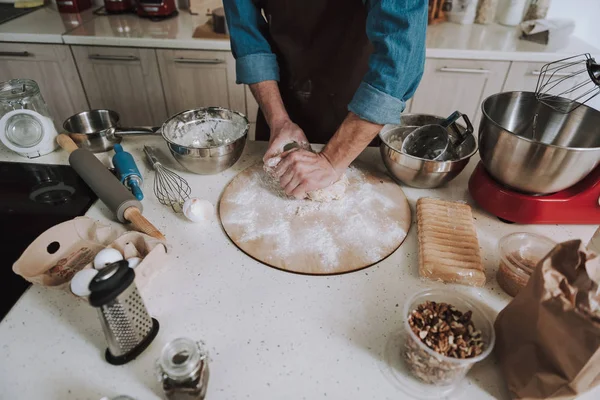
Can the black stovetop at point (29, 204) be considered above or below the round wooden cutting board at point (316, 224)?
below

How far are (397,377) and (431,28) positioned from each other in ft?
6.73

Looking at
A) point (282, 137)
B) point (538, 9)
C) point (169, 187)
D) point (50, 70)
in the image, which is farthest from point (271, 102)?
point (538, 9)

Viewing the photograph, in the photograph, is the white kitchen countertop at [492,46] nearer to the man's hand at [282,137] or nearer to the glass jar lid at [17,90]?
the man's hand at [282,137]

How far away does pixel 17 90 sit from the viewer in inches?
43.1

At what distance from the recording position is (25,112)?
105 cm

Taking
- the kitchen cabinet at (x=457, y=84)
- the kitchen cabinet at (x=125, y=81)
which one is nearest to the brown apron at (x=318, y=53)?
the kitchen cabinet at (x=457, y=84)

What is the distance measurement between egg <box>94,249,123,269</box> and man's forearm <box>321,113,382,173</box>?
53 cm

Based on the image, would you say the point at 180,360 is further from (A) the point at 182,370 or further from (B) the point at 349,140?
(B) the point at 349,140

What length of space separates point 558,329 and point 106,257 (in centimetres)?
72

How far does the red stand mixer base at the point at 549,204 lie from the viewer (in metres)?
0.84

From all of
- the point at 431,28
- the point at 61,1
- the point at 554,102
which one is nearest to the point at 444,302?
the point at 554,102

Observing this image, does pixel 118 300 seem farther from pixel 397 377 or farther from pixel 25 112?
pixel 25 112

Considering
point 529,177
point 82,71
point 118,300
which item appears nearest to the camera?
point 118,300

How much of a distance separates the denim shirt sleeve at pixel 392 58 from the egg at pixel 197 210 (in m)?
0.41
